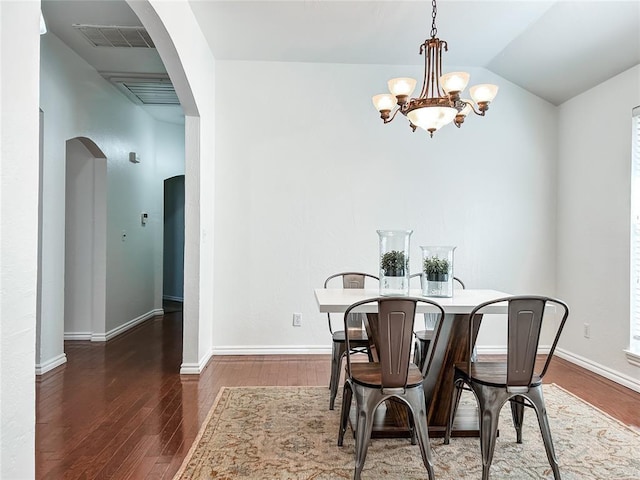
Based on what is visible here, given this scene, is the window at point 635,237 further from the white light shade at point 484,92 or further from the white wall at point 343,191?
the white light shade at point 484,92

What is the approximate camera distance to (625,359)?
3.73 metres

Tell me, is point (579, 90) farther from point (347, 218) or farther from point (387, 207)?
point (347, 218)

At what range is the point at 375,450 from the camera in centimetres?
250

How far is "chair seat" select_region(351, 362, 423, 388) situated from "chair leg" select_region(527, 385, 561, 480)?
21.4 inches

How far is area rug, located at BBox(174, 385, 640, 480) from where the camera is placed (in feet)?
7.39

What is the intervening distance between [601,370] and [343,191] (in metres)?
2.84

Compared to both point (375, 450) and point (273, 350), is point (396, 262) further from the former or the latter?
point (273, 350)

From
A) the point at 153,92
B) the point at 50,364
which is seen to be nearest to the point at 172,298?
the point at 153,92

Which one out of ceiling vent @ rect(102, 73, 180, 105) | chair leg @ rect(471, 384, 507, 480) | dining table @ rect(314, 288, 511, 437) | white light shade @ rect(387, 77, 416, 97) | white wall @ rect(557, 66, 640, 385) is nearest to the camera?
chair leg @ rect(471, 384, 507, 480)

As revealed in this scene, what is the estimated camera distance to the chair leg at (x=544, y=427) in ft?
7.00

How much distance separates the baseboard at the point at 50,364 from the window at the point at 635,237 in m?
4.86

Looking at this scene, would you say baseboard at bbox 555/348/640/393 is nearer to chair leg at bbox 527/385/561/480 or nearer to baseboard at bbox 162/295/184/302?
chair leg at bbox 527/385/561/480

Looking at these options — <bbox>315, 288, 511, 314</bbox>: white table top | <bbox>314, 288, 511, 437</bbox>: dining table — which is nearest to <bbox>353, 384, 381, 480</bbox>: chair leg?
<bbox>315, 288, 511, 314</bbox>: white table top

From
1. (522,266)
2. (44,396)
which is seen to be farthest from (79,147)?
(522,266)
